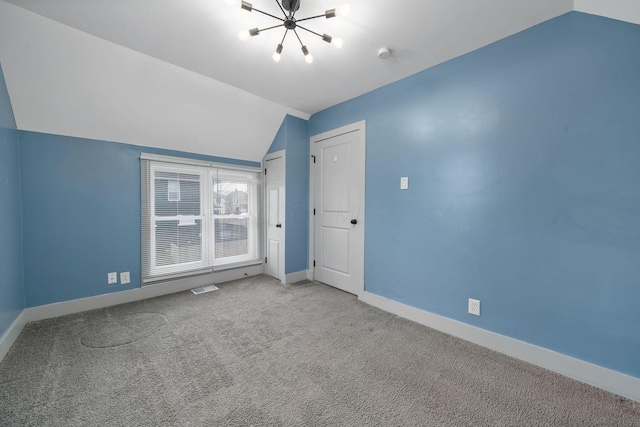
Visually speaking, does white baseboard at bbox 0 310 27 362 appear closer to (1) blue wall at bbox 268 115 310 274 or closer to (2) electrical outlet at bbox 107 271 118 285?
(2) electrical outlet at bbox 107 271 118 285

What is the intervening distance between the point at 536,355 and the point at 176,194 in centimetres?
416

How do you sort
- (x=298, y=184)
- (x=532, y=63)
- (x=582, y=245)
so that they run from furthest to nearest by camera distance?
(x=298, y=184) < (x=532, y=63) < (x=582, y=245)

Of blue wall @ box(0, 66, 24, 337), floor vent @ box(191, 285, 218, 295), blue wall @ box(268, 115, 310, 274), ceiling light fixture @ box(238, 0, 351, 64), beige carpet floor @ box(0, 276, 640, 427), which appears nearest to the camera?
beige carpet floor @ box(0, 276, 640, 427)

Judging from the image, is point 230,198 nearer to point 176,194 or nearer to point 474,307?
point 176,194

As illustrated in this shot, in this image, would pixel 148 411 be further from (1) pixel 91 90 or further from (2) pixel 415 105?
(2) pixel 415 105

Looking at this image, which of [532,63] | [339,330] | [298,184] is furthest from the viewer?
[298,184]

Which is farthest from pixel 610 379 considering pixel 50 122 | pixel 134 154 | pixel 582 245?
pixel 50 122

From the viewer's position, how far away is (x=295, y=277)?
12.2 ft

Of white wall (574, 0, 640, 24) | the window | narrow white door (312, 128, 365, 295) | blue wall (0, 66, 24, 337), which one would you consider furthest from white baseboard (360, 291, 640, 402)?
blue wall (0, 66, 24, 337)

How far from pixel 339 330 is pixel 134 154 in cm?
315

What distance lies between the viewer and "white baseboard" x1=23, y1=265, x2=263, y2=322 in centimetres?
242

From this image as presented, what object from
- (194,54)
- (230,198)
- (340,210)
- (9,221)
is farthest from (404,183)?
(9,221)

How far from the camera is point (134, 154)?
2.87 metres

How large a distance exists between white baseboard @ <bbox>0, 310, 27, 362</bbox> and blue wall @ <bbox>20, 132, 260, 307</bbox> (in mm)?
173
